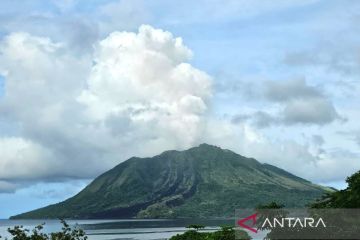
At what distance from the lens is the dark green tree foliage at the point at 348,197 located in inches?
1810

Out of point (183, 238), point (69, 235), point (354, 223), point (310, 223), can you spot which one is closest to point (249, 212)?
point (310, 223)

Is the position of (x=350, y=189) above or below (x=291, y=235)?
above

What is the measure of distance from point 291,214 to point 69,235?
64.6 ft

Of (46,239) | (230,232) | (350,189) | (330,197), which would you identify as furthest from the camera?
(230,232)

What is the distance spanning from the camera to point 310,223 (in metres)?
39.9

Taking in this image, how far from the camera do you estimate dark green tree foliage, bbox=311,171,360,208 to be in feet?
151

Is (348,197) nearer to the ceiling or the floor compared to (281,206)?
→ nearer to the ceiling

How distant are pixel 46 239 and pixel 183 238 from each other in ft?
97.8

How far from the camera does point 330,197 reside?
52.9 meters

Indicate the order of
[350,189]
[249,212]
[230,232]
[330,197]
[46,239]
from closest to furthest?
[249,212] → [46,239] → [350,189] → [330,197] → [230,232]

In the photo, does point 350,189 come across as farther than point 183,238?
No

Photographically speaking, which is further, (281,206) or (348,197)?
(348,197)

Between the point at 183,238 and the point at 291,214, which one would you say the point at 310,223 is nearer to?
the point at 291,214

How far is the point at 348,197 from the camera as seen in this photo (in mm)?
47094
